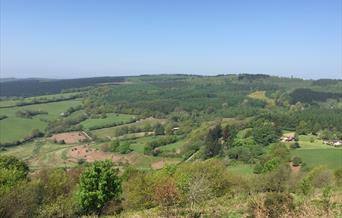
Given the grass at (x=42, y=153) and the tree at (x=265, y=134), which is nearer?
the grass at (x=42, y=153)

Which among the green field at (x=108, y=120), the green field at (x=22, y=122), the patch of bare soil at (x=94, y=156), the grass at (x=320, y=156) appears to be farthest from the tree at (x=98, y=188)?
the green field at (x=108, y=120)

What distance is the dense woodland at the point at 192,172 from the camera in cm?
2017

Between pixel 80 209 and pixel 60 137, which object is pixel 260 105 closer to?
pixel 60 137

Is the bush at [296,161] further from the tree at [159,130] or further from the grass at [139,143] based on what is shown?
the tree at [159,130]

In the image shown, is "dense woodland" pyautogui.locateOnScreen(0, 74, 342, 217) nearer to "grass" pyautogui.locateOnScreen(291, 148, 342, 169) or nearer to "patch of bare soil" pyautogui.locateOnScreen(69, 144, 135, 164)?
"grass" pyautogui.locateOnScreen(291, 148, 342, 169)

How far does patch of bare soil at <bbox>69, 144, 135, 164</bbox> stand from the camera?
105506 millimetres

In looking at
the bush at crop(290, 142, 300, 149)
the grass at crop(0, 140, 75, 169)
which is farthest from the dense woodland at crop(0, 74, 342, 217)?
the grass at crop(0, 140, 75, 169)

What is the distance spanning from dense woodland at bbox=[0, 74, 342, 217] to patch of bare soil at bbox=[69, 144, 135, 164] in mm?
2358

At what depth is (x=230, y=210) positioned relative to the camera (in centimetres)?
1972

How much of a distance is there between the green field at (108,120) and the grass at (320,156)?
80365 mm

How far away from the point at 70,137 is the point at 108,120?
993 inches

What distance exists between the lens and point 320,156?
87.9m

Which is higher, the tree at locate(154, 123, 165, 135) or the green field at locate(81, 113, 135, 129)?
the tree at locate(154, 123, 165, 135)

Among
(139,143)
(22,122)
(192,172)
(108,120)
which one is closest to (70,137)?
(108,120)
